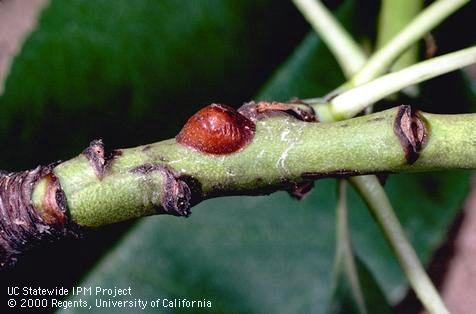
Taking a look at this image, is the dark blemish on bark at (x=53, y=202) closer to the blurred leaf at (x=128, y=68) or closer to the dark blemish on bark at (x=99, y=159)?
the dark blemish on bark at (x=99, y=159)

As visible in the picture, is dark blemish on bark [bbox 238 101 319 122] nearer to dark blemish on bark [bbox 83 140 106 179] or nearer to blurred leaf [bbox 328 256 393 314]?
dark blemish on bark [bbox 83 140 106 179]

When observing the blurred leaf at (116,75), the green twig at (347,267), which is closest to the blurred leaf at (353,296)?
the green twig at (347,267)

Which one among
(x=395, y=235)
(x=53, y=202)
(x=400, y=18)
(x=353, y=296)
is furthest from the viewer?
(x=353, y=296)

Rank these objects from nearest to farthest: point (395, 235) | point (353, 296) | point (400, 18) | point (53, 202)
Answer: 1. point (53, 202)
2. point (395, 235)
3. point (400, 18)
4. point (353, 296)

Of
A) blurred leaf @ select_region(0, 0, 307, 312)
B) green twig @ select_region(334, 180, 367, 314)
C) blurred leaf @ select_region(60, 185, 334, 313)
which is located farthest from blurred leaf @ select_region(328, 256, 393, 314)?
blurred leaf @ select_region(0, 0, 307, 312)

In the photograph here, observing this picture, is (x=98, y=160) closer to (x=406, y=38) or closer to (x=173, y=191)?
(x=173, y=191)

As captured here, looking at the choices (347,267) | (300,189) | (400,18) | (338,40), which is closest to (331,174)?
(300,189)

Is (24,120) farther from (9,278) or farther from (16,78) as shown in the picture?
(9,278)
